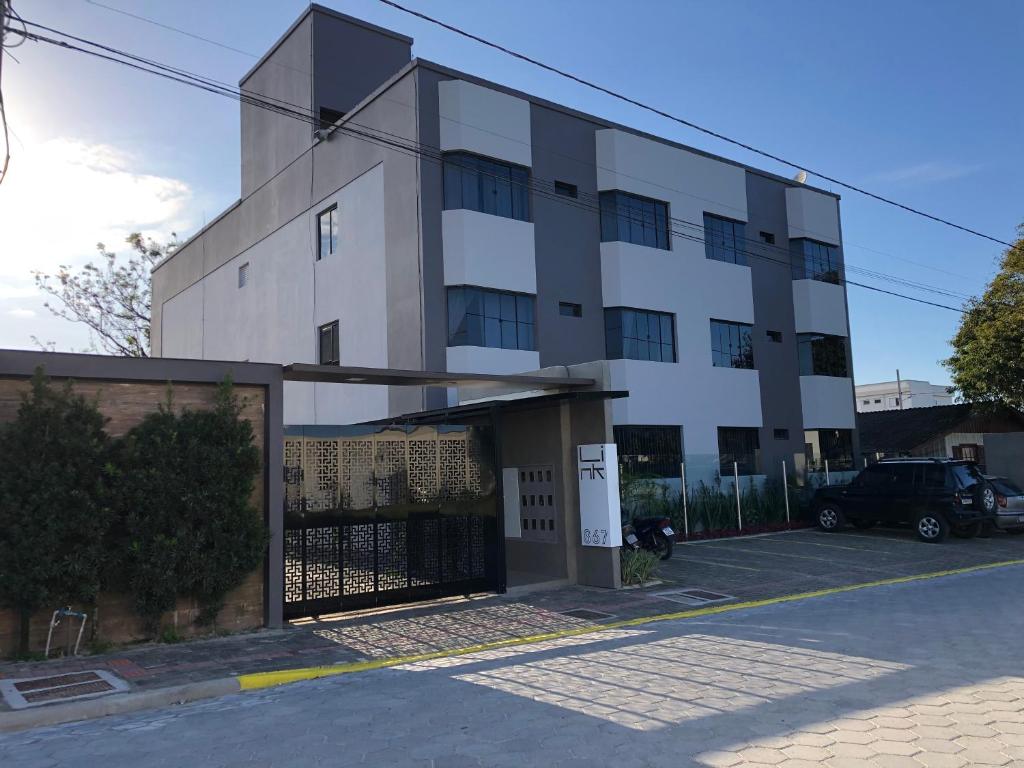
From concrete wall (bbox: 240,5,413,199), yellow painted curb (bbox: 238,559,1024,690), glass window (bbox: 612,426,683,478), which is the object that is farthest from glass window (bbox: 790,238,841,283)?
yellow painted curb (bbox: 238,559,1024,690)

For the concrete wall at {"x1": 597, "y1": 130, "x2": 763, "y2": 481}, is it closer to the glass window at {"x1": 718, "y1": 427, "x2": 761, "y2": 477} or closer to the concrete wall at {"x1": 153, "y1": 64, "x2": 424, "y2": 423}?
the glass window at {"x1": 718, "y1": 427, "x2": 761, "y2": 477}

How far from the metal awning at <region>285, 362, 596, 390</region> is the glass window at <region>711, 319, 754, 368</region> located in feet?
38.4

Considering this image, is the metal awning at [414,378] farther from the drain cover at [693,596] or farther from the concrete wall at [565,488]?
the drain cover at [693,596]

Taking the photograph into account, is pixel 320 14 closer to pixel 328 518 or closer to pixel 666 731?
pixel 328 518

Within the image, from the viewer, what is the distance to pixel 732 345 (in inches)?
932

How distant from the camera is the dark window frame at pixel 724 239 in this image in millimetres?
23594

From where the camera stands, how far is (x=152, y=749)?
18.8 ft

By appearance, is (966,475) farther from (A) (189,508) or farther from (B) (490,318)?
(A) (189,508)

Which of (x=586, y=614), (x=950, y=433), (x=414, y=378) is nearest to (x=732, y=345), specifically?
(x=950, y=433)

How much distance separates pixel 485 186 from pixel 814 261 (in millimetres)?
12676

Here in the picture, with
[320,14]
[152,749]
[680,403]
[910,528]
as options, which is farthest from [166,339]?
[152,749]

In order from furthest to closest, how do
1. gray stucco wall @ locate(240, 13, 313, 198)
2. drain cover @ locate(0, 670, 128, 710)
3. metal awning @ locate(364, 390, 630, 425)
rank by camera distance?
gray stucco wall @ locate(240, 13, 313, 198) → metal awning @ locate(364, 390, 630, 425) → drain cover @ locate(0, 670, 128, 710)

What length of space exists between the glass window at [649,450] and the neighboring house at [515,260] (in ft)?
0.20

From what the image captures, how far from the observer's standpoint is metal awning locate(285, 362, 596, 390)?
10.1m
